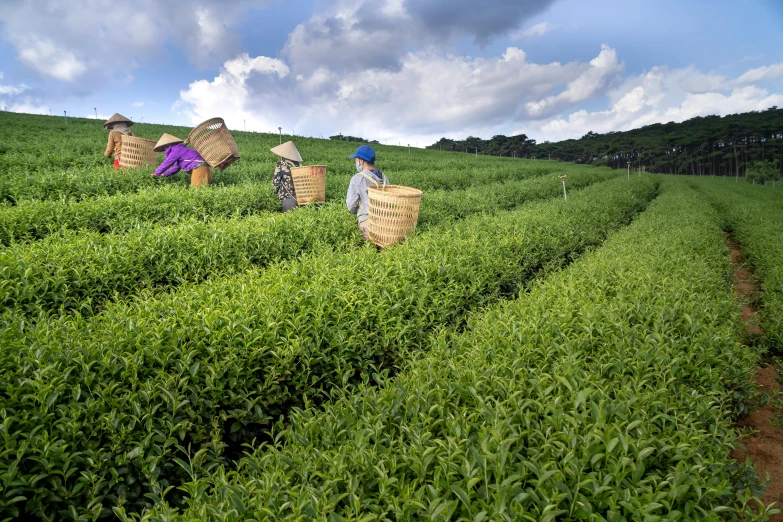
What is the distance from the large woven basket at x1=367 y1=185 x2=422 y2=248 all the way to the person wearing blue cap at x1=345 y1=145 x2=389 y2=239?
47cm

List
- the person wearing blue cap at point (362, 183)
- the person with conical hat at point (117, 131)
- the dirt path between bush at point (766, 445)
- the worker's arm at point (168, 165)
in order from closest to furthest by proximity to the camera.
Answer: the dirt path between bush at point (766, 445), the person wearing blue cap at point (362, 183), the worker's arm at point (168, 165), the person with conical hat at point (117, 131)

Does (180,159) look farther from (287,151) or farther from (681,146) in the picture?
(681,146)

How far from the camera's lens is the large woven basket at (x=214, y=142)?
916 cm

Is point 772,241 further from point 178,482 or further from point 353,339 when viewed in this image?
point 178,482

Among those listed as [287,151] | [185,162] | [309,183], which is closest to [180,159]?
[185,162]

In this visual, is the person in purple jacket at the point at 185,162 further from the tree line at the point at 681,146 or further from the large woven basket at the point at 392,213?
the tree line at the point at 681,146

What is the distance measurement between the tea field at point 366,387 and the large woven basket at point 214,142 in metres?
4.23

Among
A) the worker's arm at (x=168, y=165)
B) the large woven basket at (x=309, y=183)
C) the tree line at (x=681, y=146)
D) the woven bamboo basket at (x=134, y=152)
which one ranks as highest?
the tree line at (x=681, y=146)

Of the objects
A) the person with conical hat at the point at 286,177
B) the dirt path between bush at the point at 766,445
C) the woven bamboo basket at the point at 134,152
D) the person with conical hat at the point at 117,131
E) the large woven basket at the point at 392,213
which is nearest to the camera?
the dirt path between bush at the point at 766,445

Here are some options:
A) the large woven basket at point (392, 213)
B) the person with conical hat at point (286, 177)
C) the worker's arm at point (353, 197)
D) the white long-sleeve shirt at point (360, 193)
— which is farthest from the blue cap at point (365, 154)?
the person with conical hat at point (286, 177)

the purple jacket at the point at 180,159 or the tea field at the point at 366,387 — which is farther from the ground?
the purple jacket at the point at 180,159

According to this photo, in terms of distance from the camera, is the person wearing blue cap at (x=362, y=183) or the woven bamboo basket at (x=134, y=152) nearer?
the person wearing blue cap at (x=362, y=183)

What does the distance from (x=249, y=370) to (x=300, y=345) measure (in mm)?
354

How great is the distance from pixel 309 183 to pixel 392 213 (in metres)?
3.32
